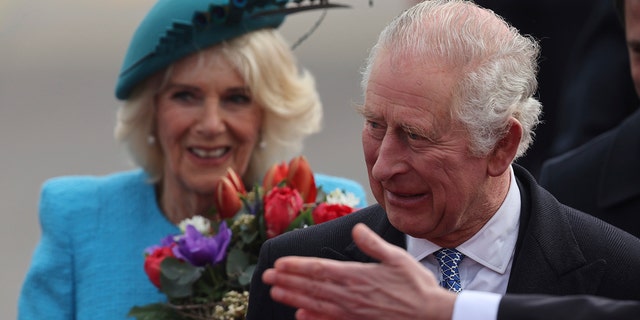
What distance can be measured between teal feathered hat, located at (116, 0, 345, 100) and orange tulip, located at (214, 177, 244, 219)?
598 millimetres

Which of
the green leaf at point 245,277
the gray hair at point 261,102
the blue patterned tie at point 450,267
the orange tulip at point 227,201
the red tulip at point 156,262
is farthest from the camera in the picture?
the gray hair at point 261,102

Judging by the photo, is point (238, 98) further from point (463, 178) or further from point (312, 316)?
point (312, 316)

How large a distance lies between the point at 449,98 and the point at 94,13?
405 inches

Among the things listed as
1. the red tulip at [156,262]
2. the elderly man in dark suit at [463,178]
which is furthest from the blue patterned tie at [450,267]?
the red tulip at [156,262]

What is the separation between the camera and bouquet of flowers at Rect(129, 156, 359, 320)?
3.73 meters

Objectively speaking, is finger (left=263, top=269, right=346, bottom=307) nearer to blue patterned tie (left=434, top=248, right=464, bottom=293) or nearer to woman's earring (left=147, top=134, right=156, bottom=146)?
blue patterned tie (left=434, top=248, right=464, bottom=293)

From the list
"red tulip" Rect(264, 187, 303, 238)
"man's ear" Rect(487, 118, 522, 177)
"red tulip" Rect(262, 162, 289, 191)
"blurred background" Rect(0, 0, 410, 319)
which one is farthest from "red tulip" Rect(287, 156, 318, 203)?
"blurred background" Rect(0, 0, 410, 319)

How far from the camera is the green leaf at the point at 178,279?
3756mm

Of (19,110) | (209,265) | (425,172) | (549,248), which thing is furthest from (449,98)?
(19,110)

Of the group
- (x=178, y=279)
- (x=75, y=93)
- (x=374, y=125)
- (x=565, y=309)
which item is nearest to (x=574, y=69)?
(x=178, y=279)

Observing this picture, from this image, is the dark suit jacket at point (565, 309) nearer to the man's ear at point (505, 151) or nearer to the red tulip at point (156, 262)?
the man's ear at point (505, 151)

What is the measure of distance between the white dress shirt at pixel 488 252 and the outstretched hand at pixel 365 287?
0.54 metres

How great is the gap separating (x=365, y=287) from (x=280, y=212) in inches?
51.0

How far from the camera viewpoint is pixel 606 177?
395cm
